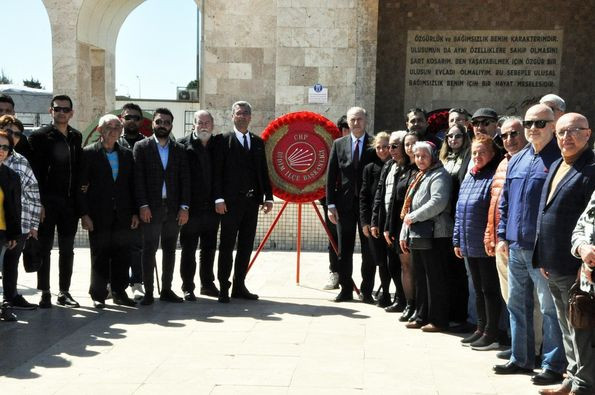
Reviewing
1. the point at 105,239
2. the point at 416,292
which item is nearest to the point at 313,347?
the point at 416,292

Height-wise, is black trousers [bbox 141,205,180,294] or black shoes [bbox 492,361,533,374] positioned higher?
black trousers [bbox 141,205,180,294]

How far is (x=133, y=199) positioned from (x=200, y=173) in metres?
0.73

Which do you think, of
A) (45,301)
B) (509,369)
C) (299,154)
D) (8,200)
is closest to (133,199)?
(45,301)

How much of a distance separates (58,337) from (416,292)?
10.1 ft

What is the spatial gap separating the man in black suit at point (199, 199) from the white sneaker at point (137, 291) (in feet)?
1.45

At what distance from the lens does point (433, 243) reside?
20.1ft

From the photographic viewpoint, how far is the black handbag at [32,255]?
6.80m

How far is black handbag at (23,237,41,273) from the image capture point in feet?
22.3

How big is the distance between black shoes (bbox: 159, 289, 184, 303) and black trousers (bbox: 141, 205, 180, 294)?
0.11 metres

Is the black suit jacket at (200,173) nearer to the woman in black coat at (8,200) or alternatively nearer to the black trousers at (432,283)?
the woman in black coat at (8,200)

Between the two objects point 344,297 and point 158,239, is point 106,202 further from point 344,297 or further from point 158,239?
point 344,297

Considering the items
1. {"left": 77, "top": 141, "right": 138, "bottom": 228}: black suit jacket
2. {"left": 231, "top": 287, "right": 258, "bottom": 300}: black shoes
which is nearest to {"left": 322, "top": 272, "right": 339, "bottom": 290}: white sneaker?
Result: {"left": 231, "top": 287, "right": 258, "bottom": 300}: black shoes

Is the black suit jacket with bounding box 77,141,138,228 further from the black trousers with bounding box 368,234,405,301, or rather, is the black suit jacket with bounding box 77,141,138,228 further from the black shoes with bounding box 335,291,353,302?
the black trousers with bounding box 368,234,405,301

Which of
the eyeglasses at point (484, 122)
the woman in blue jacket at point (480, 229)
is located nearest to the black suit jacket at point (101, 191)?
the woman in blue jacket at point (480, 229)
